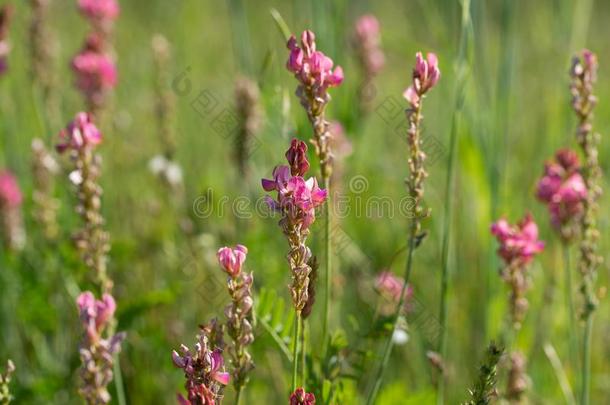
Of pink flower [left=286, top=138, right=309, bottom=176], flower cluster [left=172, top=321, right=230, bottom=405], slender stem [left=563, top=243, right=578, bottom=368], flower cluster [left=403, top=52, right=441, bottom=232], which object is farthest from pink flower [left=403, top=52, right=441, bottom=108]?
slender stem [left=563, top=243, right=578, bottom=368]

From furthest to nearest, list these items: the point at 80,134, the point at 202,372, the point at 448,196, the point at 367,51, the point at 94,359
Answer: the point at 367,51, the point at 448,196, the point at 80,134, the point at 94,359, the point at 202,372

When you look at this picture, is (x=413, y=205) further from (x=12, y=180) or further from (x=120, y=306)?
(x=12, y=180)

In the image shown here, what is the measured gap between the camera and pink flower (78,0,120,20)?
2830 mm

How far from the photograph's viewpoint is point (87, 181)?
Answer: 1617 millimetres

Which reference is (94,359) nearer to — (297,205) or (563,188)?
(297,205)

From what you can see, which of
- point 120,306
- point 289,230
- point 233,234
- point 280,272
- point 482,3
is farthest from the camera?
point 233,234

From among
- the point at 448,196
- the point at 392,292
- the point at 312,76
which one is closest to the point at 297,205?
the point at 312,76

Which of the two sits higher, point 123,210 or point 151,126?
point 151,126

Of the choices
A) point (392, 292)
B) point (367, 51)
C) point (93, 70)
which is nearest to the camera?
point (392, 292)

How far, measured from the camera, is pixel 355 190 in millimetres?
3033

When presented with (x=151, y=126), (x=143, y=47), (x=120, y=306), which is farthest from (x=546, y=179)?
(x=143, y=47)

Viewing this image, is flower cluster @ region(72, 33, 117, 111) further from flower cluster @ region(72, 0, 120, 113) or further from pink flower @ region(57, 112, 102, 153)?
pink flower @ region(57, 112, 102, 153)

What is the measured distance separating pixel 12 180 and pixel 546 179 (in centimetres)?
174

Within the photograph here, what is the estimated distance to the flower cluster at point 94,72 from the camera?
2.72 metres
